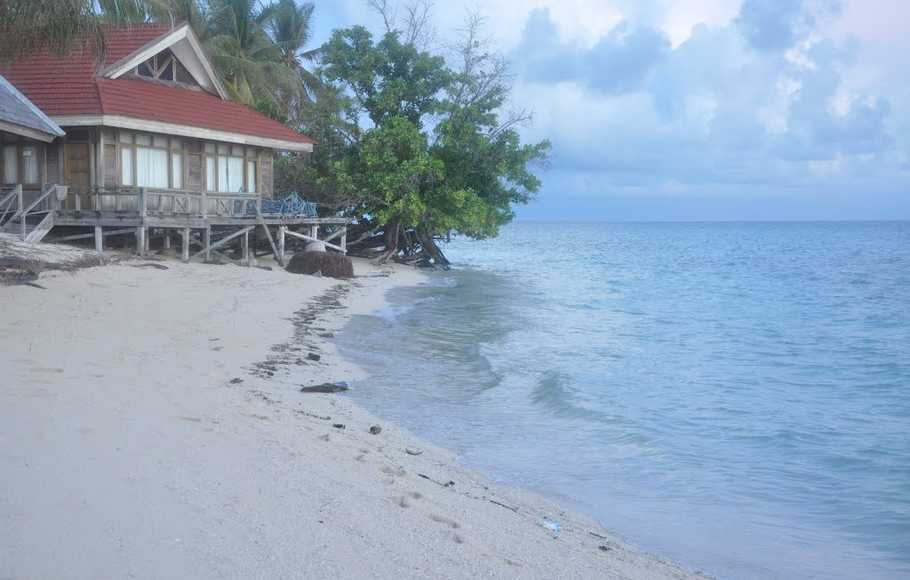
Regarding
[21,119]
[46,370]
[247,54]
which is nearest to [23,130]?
[21,119]

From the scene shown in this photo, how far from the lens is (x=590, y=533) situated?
624 centimetres

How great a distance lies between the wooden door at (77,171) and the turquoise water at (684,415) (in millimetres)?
8530

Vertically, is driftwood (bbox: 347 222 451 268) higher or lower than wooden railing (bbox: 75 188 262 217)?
lower

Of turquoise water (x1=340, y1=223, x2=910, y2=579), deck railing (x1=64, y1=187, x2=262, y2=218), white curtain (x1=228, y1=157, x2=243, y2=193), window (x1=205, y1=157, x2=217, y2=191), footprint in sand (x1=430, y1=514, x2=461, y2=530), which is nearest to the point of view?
footprint in sand (x1=430, y1=514, x2=461, y2=530)

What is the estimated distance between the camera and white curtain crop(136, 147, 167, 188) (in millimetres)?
21578

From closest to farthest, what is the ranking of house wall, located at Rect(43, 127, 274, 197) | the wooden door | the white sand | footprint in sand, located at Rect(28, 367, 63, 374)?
the white sand
footprint in sand, located at Rect(28, 367, 63, 374)
house wall, located at Rect(43, 127, 274, 197)
the wooden door

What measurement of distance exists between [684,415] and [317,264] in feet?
50.2

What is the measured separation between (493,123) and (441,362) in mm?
19476

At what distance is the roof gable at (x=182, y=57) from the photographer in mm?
21812

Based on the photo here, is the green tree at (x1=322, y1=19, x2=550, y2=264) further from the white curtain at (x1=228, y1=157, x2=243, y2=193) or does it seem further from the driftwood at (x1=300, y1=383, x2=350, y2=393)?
the driftwood at (x1=300, y1=383, x2=350, y2=393)

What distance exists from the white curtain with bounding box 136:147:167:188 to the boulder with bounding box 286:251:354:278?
4282 mm

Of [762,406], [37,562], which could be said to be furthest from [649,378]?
[37,562]

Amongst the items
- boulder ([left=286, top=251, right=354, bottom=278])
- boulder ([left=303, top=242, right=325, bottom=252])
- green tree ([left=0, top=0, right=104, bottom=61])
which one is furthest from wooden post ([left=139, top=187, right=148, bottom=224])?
boulder ([left=303, top=242, right=325, bottom=252])

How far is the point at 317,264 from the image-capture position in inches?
948
